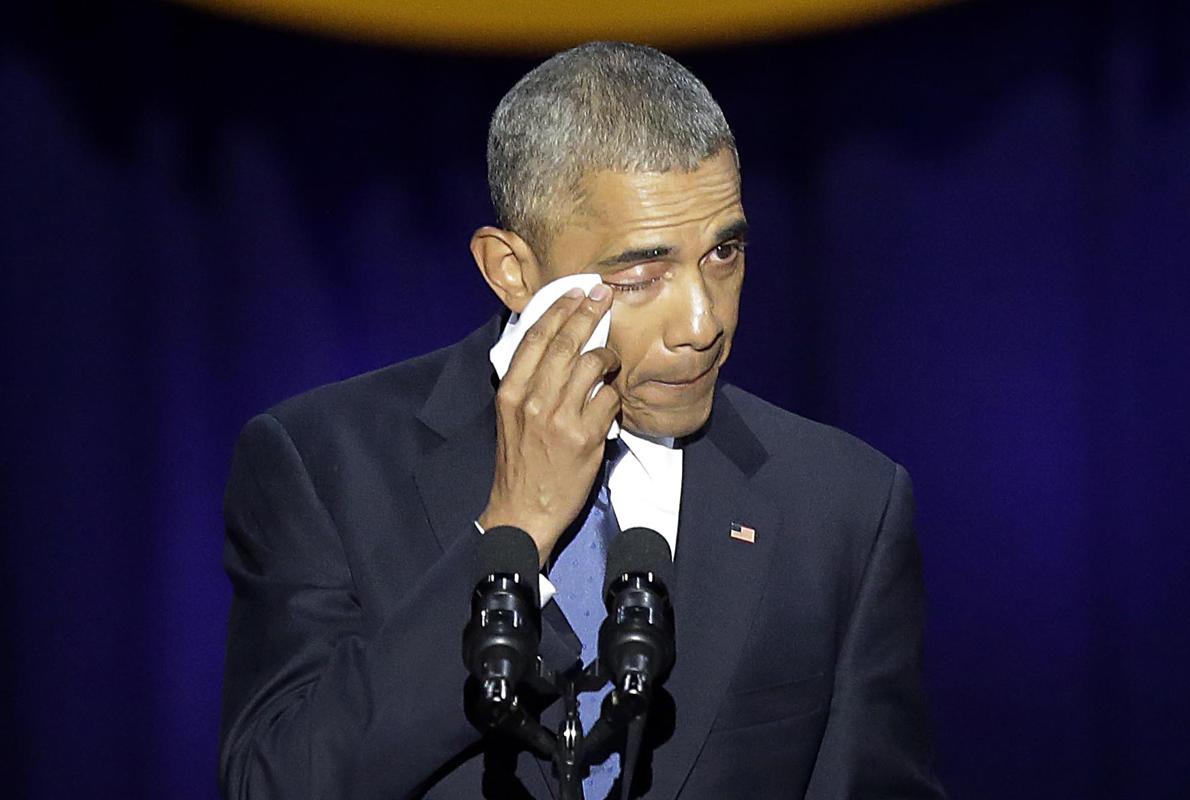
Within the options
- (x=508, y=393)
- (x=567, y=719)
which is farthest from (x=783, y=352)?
(x=567, y=719)

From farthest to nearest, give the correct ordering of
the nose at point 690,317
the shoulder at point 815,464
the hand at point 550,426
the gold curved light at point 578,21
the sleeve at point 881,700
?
1. the gold curved light at point 578,21
2. the shoulder at point 815,464
3. the sleeve at point 881,700
4. the nose at point 690,317
5. the hand at point 550,426

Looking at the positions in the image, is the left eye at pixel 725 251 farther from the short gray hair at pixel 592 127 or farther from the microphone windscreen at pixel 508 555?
the microphone windscreen at pixel 508 555

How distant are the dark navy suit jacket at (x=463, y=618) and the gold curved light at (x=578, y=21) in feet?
7.00

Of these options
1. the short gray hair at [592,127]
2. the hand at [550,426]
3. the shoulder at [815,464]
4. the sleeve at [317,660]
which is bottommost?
the sleeve at [317,660]

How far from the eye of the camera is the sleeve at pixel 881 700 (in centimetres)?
181

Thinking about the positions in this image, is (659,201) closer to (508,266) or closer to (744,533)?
(508,266)

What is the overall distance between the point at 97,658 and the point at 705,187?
2.20m

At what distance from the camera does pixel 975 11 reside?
392 centimetres

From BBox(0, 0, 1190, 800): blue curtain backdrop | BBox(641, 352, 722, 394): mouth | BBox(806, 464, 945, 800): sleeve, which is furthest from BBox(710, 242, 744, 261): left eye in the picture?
BBox(0, 0, 1190, 800): blue curtain backdrop

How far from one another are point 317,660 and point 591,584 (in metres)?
0.31

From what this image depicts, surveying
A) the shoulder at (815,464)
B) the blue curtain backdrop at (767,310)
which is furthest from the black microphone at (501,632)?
the blue curtain backdrop at (767,310)

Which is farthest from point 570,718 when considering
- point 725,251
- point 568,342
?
point 725,251

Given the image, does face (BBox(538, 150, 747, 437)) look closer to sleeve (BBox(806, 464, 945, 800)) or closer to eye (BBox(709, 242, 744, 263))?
eye (BBox(709, 242, 744, 263))

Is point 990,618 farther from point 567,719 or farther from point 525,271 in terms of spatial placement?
point 567,719
